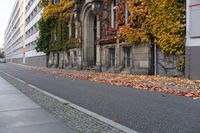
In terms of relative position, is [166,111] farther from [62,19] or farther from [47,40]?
[47,40]

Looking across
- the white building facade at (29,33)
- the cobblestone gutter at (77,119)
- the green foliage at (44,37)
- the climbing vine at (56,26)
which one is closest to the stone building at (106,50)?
the climbing vine at (56,26)

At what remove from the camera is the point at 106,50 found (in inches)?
1037

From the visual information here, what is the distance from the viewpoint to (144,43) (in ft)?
67.6

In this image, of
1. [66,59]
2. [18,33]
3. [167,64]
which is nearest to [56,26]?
[66,59]

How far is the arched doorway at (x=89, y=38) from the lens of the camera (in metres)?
31.5

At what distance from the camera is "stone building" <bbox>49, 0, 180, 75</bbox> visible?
65.1 feet

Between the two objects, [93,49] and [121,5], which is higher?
[121,5]

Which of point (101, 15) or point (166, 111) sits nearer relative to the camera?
point (166, 111)

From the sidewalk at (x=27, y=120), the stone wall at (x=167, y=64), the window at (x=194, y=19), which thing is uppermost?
the window at (x=194, y=19)

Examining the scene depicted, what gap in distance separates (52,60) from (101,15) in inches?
727

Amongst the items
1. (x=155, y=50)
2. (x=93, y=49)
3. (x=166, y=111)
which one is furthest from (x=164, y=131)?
(x=93, y=49)

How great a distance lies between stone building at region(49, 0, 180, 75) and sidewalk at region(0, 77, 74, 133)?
1088 centimetres

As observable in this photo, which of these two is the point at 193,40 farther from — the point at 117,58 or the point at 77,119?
the point at 77,119

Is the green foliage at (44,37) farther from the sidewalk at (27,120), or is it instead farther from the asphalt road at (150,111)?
the sidewalk at (27,120)
